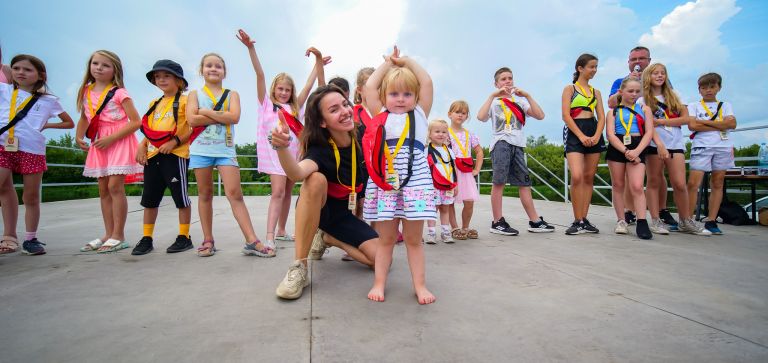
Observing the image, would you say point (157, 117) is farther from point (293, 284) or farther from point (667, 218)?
point (667, 218)

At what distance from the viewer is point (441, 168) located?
114 inches

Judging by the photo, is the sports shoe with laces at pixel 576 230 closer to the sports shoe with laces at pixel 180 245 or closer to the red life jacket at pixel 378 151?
the red life jacket at pixel 378 151

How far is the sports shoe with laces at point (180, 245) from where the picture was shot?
292 cm

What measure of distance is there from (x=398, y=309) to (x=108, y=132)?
2814mm

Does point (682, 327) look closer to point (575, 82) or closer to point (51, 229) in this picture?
point (575, 82)

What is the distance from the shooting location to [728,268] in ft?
7.73

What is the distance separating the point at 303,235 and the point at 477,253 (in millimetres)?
1400

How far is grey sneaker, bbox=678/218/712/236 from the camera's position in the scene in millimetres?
3671

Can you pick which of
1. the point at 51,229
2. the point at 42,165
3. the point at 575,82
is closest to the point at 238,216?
the point at 42,165

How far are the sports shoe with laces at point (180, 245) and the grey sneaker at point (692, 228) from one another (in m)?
4.61

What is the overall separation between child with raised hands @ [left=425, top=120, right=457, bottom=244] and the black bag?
3.47 m

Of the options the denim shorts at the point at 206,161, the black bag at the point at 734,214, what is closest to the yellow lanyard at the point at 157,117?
the denim shorts at the point at 206,161

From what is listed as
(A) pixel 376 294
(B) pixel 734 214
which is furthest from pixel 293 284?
(B) pixel 734 214

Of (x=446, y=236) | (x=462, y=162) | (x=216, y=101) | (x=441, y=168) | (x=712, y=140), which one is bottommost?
(x=446, y=236)
